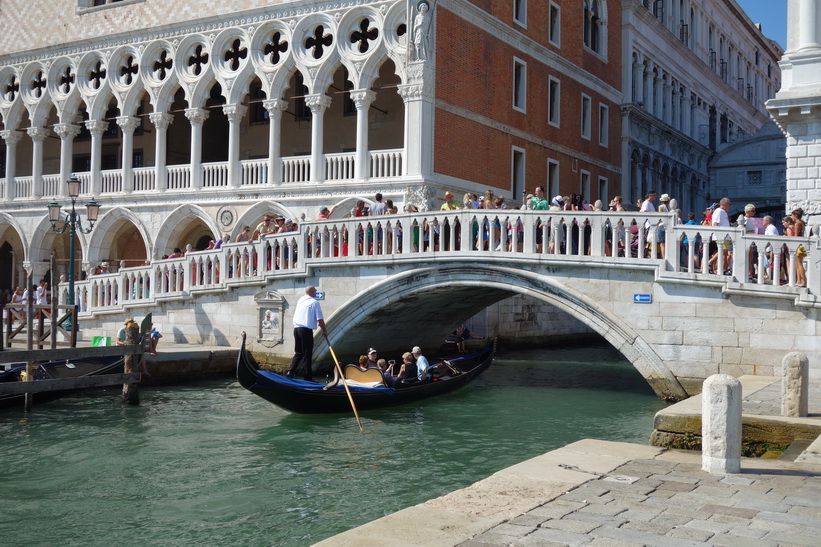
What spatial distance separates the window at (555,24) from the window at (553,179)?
2.79 m

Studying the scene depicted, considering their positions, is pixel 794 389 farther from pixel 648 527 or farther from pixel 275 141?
pixel 275 141

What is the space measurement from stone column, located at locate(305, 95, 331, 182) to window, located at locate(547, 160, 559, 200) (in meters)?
6.00

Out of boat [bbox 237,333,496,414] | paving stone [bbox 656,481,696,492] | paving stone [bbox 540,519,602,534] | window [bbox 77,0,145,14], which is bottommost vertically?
boat [bbox 237,333,496,414]

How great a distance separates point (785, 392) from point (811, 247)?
3495 millimetres

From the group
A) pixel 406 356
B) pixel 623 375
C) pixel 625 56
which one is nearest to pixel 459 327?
pixel 623 375

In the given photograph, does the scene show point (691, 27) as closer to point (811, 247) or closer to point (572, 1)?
point (572, 1)

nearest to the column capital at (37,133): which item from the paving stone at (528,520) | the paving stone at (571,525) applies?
the paving stone at (528,520)

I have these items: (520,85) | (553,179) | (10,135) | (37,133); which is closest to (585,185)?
(553,179)

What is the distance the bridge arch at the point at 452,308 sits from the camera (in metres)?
11.4

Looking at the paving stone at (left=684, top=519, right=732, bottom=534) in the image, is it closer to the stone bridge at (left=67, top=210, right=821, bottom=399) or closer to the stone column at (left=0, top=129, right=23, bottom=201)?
the stone bridge at (left=67, top=210, right=821, bottom=399)

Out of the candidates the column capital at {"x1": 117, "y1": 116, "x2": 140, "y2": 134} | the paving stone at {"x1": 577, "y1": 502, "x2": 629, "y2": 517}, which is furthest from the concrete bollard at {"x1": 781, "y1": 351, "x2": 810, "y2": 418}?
the column capital at {"x1": 117, "y1": 116, "x2": 140, "y2": 134}

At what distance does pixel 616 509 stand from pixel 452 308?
11.0m

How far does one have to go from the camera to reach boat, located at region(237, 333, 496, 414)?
1050 cm

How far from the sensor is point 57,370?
38.0 ft
